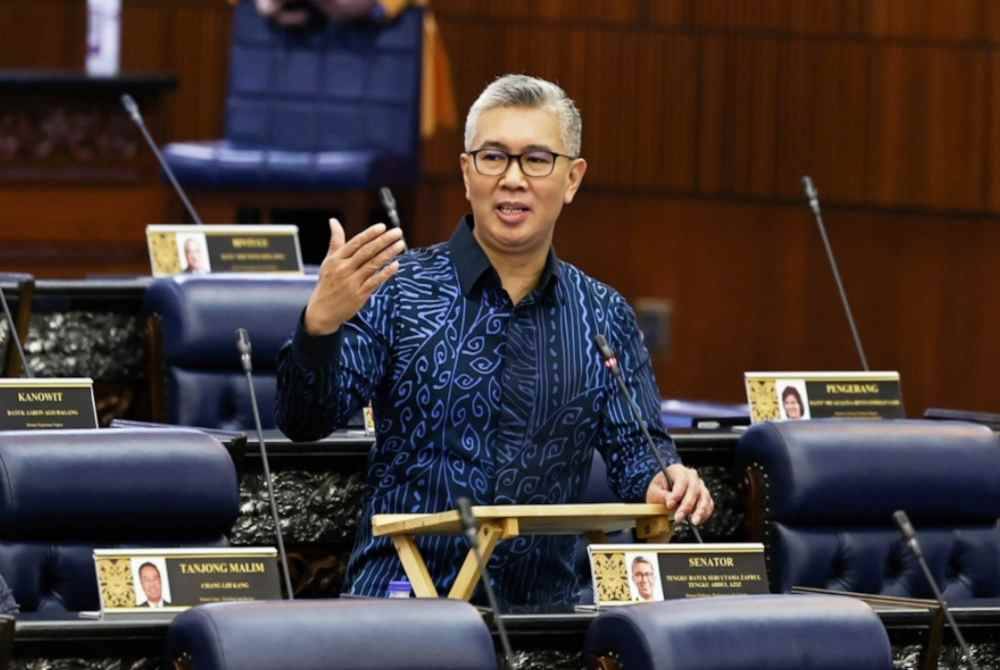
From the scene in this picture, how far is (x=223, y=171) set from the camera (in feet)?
27.3

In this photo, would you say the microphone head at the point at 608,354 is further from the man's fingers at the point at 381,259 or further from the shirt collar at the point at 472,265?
the man's fingers at the point at 381,259

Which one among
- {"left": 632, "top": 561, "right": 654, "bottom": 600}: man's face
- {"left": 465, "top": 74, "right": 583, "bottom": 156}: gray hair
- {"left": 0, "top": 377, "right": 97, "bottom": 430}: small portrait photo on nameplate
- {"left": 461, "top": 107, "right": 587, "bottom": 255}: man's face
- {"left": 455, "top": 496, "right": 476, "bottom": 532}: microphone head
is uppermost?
{"left": 465, "top": 74, "right": 583, "bottom": 156}: gray hair

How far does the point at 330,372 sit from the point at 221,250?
201cm

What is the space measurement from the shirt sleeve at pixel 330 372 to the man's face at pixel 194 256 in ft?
5.83

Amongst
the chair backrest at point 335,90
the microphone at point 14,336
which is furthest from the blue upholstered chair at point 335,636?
the chair backrest at point 335,90

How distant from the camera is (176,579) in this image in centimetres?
332

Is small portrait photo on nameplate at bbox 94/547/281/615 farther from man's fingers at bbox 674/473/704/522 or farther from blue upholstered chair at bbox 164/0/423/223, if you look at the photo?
blue upholstered chair at bbox 164/0/423/223

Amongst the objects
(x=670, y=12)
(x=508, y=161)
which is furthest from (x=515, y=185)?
(x=670, y=12)

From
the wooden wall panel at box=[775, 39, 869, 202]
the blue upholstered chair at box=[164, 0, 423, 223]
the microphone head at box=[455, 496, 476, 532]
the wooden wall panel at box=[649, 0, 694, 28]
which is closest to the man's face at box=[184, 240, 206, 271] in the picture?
the microphone head at box=[455, 496, 476, 532]

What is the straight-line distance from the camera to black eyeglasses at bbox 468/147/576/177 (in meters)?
3.54

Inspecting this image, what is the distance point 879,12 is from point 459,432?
4849 mm

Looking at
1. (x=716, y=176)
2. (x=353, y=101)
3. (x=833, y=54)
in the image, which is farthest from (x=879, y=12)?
(x=353, y=101)

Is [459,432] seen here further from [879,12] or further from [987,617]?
[879,12]

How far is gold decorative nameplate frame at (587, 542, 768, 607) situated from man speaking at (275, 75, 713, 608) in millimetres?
90
